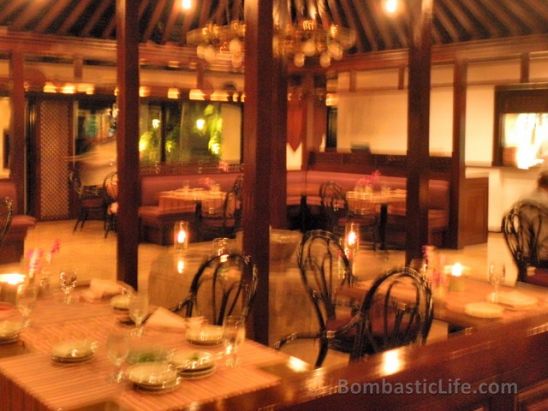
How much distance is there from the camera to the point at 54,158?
43.7ft

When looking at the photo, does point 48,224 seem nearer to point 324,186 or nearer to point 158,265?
point 324,186

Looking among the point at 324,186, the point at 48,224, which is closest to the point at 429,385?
the point at 324,186

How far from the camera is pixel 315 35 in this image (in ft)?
23.9

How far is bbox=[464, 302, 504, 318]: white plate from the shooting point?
3.71 metres

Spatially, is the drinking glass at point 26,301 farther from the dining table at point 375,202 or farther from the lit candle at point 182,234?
the dining table at point 375,202

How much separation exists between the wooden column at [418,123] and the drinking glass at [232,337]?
288 cm

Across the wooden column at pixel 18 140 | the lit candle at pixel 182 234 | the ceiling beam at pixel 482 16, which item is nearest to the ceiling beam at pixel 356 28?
the ceiling beam at pixel 482 16

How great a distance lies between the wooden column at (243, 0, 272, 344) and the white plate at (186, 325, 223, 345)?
136cm

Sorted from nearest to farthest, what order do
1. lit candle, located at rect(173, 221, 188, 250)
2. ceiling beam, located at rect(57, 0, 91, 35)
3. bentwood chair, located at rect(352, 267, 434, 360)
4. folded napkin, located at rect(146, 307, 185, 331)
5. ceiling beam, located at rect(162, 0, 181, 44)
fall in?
1. folded napkin, located at rect(146, 307, 185, 331)
2. bentwood chair, located at rect(352, 267, 434, 360)
3. lit candle, located at rect(173, 221, 188, 250)
4. ceiling beam, located at rect(57, 0, 91, 35)
5. ceiling beam, located at rect(162, 0, 181, 44)

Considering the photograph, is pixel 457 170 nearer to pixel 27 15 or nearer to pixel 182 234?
pixel 182 234

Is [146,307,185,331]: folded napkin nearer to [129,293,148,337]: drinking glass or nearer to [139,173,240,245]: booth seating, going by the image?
[129,293,148,337]: drinking glass

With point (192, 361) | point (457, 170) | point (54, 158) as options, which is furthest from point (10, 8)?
point (192, 361)

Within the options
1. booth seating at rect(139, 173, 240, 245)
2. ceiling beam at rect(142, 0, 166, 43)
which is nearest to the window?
booth seating at rect(139, 173, 240, 245)

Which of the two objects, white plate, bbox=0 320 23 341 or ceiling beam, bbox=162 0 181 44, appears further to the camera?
ceiling beam, bbox=162 0 181 44
